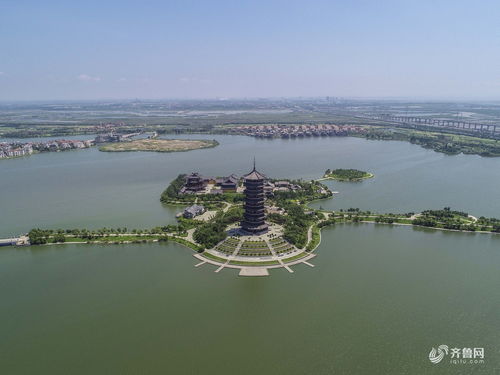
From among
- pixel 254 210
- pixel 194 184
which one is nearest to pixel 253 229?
pixel 254 210

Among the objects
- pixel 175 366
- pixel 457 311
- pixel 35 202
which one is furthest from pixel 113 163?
pixel 457 311

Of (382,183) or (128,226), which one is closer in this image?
(128,226)

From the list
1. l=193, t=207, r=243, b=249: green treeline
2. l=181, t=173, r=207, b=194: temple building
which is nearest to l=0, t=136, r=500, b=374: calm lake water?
l=193, t=207, r=243, b=249: green treeline

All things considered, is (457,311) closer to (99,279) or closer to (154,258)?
(154,258)

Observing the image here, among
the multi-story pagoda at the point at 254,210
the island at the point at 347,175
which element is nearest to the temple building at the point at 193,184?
the multi-story pagoda at the point at 254,210

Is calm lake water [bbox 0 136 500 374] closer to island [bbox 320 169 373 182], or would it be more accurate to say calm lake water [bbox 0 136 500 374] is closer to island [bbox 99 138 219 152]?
island [bbox 320 169 373 182]

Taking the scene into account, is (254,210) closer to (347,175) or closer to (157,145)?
(347,175)
